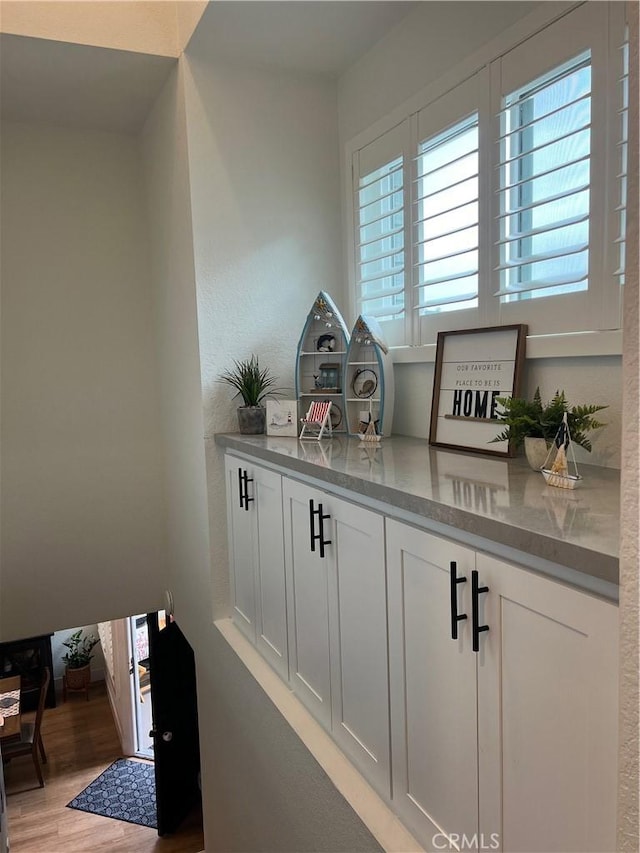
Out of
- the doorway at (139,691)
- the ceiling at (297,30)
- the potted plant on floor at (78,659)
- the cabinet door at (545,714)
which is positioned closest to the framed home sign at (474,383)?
the cabinet door at (545,714)

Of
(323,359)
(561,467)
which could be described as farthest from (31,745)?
(561,467)

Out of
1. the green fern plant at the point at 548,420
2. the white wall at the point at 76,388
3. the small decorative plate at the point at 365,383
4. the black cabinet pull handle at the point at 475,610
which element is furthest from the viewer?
the white wall at the point at 76,388

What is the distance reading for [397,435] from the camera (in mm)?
2283

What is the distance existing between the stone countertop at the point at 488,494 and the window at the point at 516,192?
408 mm

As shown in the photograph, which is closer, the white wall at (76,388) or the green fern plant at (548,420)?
the green fern plant at (548,420)

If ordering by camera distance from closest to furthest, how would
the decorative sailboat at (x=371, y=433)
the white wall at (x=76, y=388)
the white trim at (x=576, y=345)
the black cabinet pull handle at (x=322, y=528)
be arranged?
1. the white trim at (x=576, y=345)
2. the black cabinet pull handle at (x=322, y=528)
3. the decorative sailboat at (x=371, y=433)
4. the white wall at (x=76, y=388)

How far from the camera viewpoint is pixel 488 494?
122 cm

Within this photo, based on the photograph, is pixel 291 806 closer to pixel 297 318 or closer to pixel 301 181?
pixel 297 318

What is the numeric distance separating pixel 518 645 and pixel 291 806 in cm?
136

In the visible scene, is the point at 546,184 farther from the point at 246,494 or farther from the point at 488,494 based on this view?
the point at 246,494

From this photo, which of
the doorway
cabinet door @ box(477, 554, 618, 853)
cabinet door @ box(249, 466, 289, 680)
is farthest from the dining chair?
cabinet door @ box(477, 554, 618, 853)

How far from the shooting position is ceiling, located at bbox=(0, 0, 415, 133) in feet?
6.94

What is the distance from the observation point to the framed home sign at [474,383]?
172 cm

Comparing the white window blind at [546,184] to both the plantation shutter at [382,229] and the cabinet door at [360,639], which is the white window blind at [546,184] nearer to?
the plantation shutter at [382,229]
